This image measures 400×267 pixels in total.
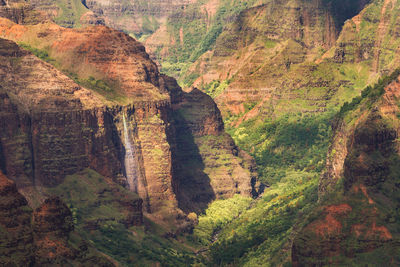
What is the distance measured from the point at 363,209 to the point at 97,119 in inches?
1728

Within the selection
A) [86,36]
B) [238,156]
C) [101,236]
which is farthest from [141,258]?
[238,156]

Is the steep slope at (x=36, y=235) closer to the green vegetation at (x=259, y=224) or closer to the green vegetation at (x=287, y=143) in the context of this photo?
the green vegetation at (x=259, y=224)

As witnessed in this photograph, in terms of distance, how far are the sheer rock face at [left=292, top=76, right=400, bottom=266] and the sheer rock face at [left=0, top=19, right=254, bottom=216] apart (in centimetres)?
3471

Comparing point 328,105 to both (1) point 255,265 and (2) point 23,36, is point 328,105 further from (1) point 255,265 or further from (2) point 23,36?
(1) point 255,265

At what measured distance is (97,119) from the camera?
12638 centimetres

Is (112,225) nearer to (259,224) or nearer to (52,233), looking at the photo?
(259,224)

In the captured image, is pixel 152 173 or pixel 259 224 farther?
pixel 152 173

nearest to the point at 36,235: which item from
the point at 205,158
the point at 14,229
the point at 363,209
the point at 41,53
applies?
the point at 14,229

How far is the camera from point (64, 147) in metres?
123

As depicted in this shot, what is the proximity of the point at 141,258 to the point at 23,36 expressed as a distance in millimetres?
45380

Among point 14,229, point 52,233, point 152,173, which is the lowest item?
point 152,173

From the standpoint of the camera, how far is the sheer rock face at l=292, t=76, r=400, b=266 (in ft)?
293

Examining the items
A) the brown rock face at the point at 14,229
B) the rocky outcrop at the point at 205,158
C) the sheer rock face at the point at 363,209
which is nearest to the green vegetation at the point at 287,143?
the rocky outcrop at the point at 205,158

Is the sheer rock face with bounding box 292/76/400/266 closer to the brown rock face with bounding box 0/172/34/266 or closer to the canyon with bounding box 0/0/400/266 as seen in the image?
the canyon with bounding box 0/0/400/266
